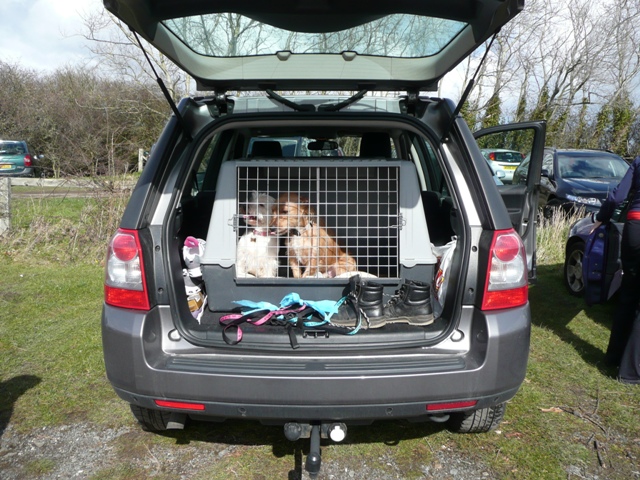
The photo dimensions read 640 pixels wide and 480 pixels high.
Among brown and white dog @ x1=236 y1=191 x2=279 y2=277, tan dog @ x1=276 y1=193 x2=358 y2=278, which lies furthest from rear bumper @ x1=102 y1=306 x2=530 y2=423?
tan dog @ x1=276 y1=193 x2=358 y2=278

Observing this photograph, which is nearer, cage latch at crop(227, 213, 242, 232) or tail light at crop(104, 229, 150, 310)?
tail light at crop(104, 229, 150, 310)

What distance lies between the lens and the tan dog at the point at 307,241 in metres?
3.42

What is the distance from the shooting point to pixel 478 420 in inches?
114

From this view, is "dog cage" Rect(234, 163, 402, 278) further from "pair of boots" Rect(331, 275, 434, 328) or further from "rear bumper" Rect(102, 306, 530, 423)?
"rear bumper" Rect(102, 306, 530, 423)

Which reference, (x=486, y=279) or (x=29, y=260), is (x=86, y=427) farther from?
(x=29, y=260)

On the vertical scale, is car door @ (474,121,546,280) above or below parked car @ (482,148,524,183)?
below

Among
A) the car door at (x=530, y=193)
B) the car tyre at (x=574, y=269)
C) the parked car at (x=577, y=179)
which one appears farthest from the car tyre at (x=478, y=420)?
the parked car at (x=577, y=179)

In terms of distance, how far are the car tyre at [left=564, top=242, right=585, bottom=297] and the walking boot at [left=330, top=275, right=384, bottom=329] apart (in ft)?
13.3

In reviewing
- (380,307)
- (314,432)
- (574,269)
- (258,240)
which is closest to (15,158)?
(258,240)

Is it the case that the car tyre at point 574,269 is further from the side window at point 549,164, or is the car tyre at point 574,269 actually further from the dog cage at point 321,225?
the side window at point 549,164

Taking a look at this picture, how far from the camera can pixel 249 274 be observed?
11.1ft

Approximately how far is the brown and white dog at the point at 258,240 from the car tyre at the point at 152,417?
926mm

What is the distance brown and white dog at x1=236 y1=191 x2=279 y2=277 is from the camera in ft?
10.7

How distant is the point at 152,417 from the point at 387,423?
1419 mm
